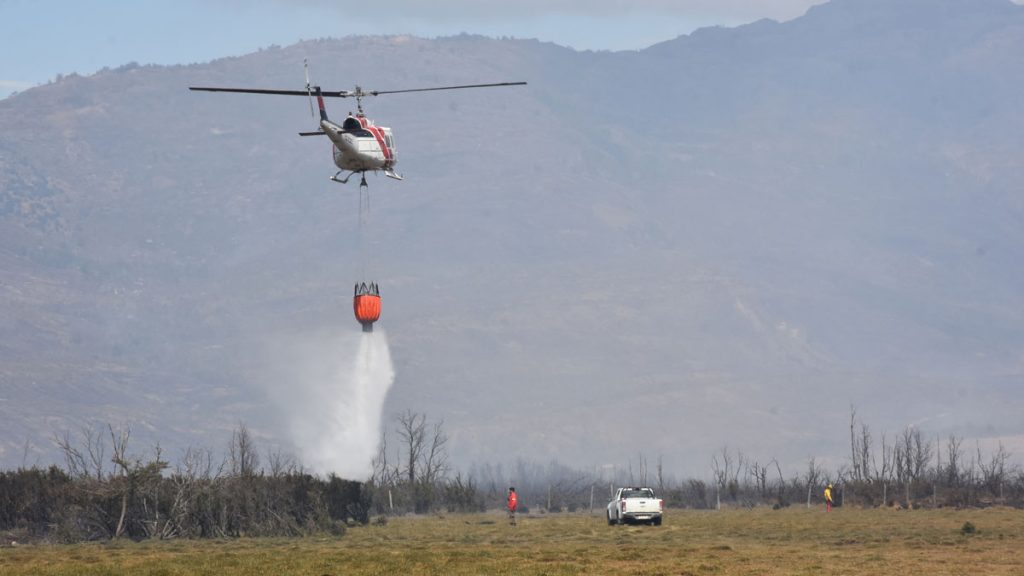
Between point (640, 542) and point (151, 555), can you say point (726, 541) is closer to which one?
point (640, 542)

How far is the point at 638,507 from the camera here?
7656 cm

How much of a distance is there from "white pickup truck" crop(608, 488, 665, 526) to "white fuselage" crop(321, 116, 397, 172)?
→ 64.0ft

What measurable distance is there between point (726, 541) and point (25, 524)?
96.6ft

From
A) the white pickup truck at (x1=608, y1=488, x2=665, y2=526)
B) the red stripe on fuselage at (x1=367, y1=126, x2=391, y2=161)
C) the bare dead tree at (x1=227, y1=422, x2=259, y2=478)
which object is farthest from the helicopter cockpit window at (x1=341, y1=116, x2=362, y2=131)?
the white pickup truck at (x1=608, y1=488, x2=665, y2=526)

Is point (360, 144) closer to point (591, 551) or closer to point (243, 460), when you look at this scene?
point (591, 551)

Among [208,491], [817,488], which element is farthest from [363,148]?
[817,488]

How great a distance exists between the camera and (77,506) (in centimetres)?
7006

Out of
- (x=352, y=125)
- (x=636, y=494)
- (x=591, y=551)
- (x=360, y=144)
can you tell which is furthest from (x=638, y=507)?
(x=352, y=125)

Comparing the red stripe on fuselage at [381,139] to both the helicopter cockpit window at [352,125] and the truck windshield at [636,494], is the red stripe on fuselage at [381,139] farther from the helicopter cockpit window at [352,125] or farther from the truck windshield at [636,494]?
the truck windshield at [636,494]

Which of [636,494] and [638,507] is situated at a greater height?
[636,494]

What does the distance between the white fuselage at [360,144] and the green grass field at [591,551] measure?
15.0m

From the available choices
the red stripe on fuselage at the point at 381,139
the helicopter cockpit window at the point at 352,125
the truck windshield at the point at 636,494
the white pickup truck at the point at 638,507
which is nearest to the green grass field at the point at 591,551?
the white pickup truck at the point at 638,507

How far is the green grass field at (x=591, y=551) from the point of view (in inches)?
2013

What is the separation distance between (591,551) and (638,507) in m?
17.8
